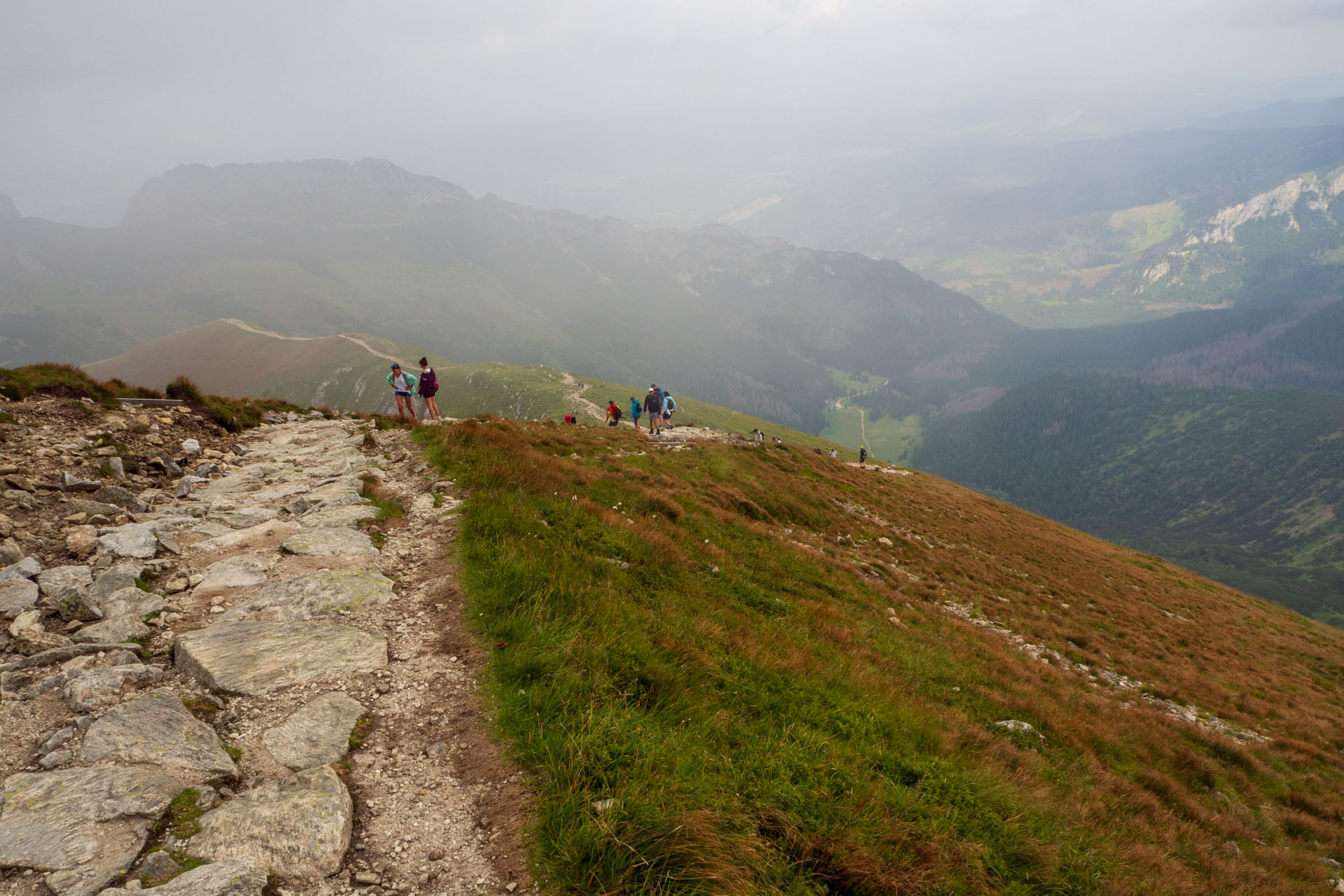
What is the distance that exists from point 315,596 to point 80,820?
165 inches

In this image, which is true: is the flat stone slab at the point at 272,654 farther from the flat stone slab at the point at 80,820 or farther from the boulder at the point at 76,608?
the flat stone slab at the point at 80,820

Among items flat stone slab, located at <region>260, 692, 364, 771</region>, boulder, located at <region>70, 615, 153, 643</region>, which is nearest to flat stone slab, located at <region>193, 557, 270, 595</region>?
boulder, located at <region>70, 615, 153, 643</region>

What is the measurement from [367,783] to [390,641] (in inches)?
101

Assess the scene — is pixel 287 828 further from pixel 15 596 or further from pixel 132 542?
pixel 132 542

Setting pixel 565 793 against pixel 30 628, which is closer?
pixel 565 793

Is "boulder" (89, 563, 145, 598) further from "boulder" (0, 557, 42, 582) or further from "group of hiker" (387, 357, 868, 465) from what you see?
"group of hiker" (387, 357, 868, 465)

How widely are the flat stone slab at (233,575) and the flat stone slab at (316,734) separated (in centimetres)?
376

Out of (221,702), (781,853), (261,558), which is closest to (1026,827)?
(781,853)

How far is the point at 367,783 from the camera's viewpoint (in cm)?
526

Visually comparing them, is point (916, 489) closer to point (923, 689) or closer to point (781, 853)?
point (923, 689)

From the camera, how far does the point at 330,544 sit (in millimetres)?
10125

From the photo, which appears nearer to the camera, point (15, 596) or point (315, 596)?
point (15, 596)

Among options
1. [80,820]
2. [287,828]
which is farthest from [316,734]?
[80,820]

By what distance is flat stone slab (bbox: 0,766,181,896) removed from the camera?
3.98m
